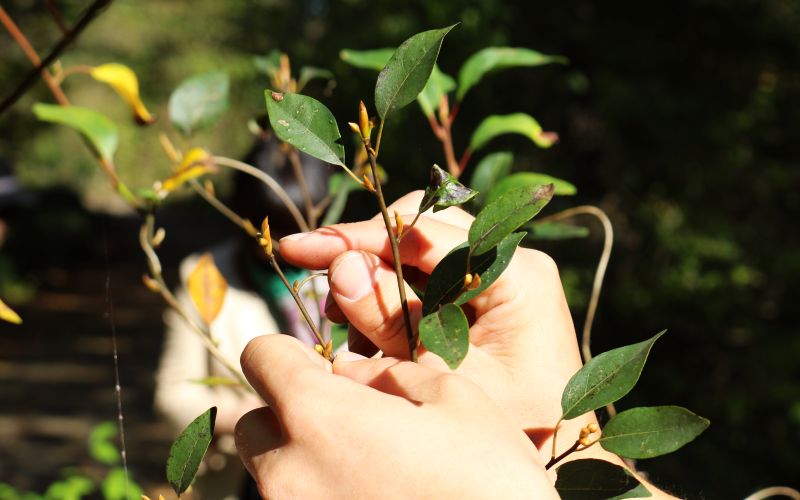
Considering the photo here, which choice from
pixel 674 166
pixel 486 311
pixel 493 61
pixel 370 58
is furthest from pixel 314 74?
pixel 674 166

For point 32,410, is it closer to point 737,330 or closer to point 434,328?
point 737,330

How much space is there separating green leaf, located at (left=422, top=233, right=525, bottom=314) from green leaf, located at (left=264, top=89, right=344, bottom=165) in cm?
11

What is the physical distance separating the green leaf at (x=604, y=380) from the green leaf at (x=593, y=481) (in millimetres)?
38

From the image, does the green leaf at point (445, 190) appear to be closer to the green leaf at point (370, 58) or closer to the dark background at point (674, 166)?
the green leaf at point (370, 58)

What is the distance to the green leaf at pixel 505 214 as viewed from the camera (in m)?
0.61

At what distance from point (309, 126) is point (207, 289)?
0.44m

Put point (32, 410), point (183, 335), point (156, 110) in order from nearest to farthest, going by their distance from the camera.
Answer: point (183, 335) → point (32, 410) → point (156, 110)

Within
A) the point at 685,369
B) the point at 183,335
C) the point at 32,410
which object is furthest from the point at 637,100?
the point at 32,410

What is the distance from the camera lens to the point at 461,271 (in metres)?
0.64

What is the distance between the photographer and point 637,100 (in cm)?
446

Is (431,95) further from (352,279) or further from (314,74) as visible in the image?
(352,279)

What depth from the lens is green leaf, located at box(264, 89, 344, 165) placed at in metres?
0.64

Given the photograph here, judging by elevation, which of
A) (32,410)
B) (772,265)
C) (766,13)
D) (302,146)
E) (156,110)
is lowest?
(156,110)

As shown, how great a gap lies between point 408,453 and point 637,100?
4.23m
